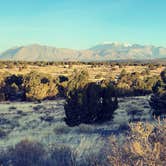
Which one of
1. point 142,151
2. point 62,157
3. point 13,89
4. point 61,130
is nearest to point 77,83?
point 61,130

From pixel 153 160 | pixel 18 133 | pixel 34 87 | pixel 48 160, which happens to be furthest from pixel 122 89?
pixel 153 160

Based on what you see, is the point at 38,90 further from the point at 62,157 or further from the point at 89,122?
the point at 62,157

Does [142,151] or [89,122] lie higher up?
[142,151]

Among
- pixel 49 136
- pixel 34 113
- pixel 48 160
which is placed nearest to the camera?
pixel 48 160

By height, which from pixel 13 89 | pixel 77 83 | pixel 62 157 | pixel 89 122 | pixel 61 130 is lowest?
pixel 89 122

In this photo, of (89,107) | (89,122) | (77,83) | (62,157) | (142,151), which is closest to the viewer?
(142,151)

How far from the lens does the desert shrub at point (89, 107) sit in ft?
66.9

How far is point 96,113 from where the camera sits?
813 inches

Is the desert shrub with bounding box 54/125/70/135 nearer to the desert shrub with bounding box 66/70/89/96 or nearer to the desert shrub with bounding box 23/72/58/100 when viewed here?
the desert shrub with bounding box 66/70/89/96

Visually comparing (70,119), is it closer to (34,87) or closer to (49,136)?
(49,136)

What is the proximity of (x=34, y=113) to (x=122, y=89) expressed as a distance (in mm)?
13128

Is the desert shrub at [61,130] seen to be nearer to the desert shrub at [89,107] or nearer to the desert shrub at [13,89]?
the desert shrub at [89,107]

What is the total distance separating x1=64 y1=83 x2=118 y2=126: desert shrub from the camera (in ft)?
66.9

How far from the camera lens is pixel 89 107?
20.6m
